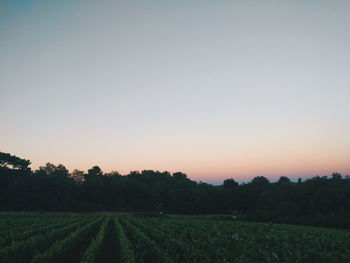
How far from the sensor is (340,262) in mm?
13750

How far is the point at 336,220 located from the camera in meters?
53.2

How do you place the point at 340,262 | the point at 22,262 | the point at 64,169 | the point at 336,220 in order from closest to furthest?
the point at 340,262, the point at 22,262, the point at 336,220, the point at 64,169

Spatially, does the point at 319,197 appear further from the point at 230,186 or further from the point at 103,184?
the point at 103,184

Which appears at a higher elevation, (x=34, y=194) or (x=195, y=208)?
(x=34, y=194)

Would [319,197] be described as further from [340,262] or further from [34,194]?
[34,194]

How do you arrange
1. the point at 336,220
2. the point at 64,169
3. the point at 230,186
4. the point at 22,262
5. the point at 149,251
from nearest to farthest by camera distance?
1. the point at 22,262
2. the point at 149,251
3. the point at 336,220
4. the point at 230,186
5. the point at 64,169

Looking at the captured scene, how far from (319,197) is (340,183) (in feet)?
22.6

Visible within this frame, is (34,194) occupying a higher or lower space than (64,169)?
lower

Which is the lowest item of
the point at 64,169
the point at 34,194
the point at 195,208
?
the point at 195,208

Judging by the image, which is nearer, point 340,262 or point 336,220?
point 340,262

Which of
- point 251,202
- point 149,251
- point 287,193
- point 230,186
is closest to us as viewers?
point 149,251

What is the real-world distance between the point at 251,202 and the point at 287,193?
21251 mm

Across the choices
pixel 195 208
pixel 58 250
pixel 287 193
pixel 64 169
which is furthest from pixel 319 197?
pixel 64 169

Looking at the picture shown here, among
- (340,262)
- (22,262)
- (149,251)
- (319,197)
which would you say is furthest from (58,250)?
(319,197)
